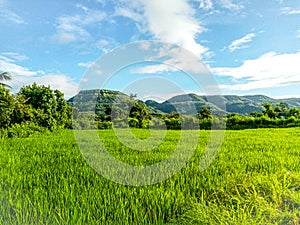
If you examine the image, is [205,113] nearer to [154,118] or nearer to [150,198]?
[154,118]

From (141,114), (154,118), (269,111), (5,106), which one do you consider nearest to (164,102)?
(5,106)

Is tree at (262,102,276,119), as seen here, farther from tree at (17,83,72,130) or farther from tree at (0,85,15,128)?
tree at (0,85,15,128)

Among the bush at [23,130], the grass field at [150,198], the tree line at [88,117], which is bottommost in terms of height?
the grass field at [150,198]

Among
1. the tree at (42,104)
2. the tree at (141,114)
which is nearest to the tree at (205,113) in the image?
the tree at (141,114)

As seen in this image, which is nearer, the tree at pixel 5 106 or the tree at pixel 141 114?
the tree at pixel 5 106

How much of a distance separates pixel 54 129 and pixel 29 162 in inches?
210

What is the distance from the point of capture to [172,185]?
2273mm

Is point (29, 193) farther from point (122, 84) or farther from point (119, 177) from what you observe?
point (122, 84)

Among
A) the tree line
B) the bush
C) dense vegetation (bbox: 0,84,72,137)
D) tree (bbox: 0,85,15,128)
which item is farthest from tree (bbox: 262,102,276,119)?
tree (bbox: 0,85,15,128)

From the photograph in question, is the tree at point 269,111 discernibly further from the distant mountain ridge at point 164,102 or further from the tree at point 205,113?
the tree at point 205,113

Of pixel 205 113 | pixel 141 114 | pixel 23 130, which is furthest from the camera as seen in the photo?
pixel 205 113

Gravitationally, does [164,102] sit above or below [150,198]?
above

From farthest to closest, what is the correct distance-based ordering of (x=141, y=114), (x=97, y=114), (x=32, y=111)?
1. (x=141, y=114)
2. (x=97, y=114)
3. (x=32, y=111)

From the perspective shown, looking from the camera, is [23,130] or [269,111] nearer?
[23,130]
